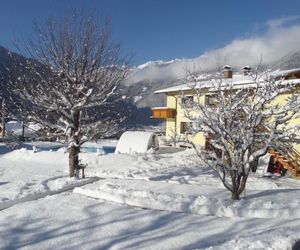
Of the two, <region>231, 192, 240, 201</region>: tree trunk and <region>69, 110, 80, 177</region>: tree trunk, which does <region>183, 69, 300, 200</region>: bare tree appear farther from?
<region>69, 110, 80, 177</region>: tree trunk

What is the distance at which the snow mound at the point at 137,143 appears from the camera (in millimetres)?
29641

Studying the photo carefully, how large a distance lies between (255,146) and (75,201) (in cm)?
524

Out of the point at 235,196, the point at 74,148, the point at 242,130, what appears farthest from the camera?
the point at 74,148

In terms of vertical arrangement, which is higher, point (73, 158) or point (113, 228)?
point (73, 158)

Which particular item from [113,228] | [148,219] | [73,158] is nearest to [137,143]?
[73,158]

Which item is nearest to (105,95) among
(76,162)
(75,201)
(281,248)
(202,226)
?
(76,162)

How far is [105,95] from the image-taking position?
15.5 meters

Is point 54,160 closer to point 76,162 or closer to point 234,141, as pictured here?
point 76,162

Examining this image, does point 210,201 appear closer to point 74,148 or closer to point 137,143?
point 74,148

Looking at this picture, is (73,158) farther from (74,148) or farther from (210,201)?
(210,201)

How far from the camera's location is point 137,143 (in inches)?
1188

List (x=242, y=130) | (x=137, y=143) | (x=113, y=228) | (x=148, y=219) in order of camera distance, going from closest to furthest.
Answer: (x=113, y=228), (x=148, y=219), (x=242, y=130), (x=137, y=143)

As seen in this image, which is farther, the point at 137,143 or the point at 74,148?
the point at 137,143

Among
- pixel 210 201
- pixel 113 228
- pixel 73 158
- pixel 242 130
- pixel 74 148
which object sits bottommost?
pixel 113 228
